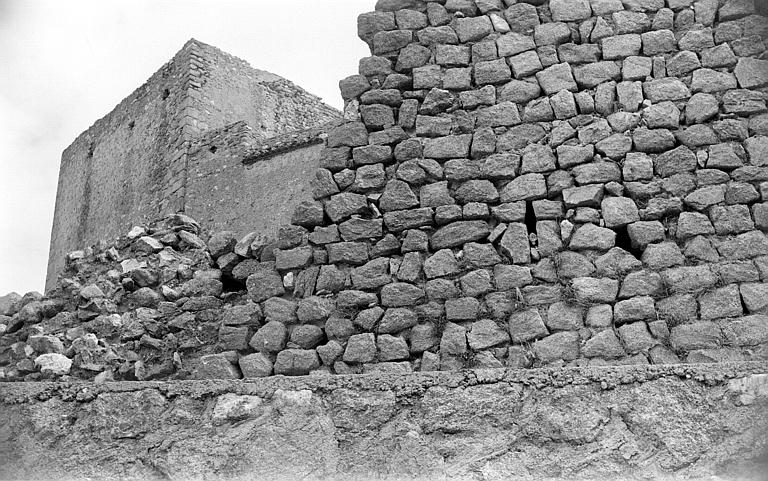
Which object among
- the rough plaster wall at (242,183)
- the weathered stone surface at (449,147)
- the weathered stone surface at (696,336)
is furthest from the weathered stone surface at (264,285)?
the rough plaster wall at (242,183)

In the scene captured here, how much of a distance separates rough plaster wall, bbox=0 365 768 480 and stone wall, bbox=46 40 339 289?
1184cm

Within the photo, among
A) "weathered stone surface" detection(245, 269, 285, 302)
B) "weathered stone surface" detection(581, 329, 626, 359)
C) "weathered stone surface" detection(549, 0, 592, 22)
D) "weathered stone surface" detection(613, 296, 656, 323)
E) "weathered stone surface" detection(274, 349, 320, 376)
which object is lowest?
"weathered stone surface" detection(274, 349, 320, 376)

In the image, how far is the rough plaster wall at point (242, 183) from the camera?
43.9 feet

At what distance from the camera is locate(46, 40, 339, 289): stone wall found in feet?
54.5

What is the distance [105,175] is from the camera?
19.6 meters

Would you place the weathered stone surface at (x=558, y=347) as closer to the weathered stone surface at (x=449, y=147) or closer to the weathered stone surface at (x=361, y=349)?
the weathered stone surface at (x=361, y=349)

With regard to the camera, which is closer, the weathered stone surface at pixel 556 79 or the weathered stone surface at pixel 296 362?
the weathered stone surface at pixel 296 362

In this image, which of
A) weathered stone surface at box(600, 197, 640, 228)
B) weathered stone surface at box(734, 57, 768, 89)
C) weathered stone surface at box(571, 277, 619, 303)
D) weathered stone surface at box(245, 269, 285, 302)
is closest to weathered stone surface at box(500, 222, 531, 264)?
weathered stone surface at box(571, 277, 619, 303)

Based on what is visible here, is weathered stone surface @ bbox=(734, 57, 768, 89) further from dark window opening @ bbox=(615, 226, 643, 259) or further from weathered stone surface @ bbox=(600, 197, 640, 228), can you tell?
dark window opening @ bbox=(615, 226, 643, 259)

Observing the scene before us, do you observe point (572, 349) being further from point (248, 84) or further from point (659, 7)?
point (248, 84)

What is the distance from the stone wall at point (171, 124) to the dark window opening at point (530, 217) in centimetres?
1148

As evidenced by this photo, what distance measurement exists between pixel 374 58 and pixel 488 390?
227 centimetres

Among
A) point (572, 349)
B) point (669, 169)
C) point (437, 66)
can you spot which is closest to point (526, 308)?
point (572, 349)

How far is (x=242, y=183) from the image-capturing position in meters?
14.3
